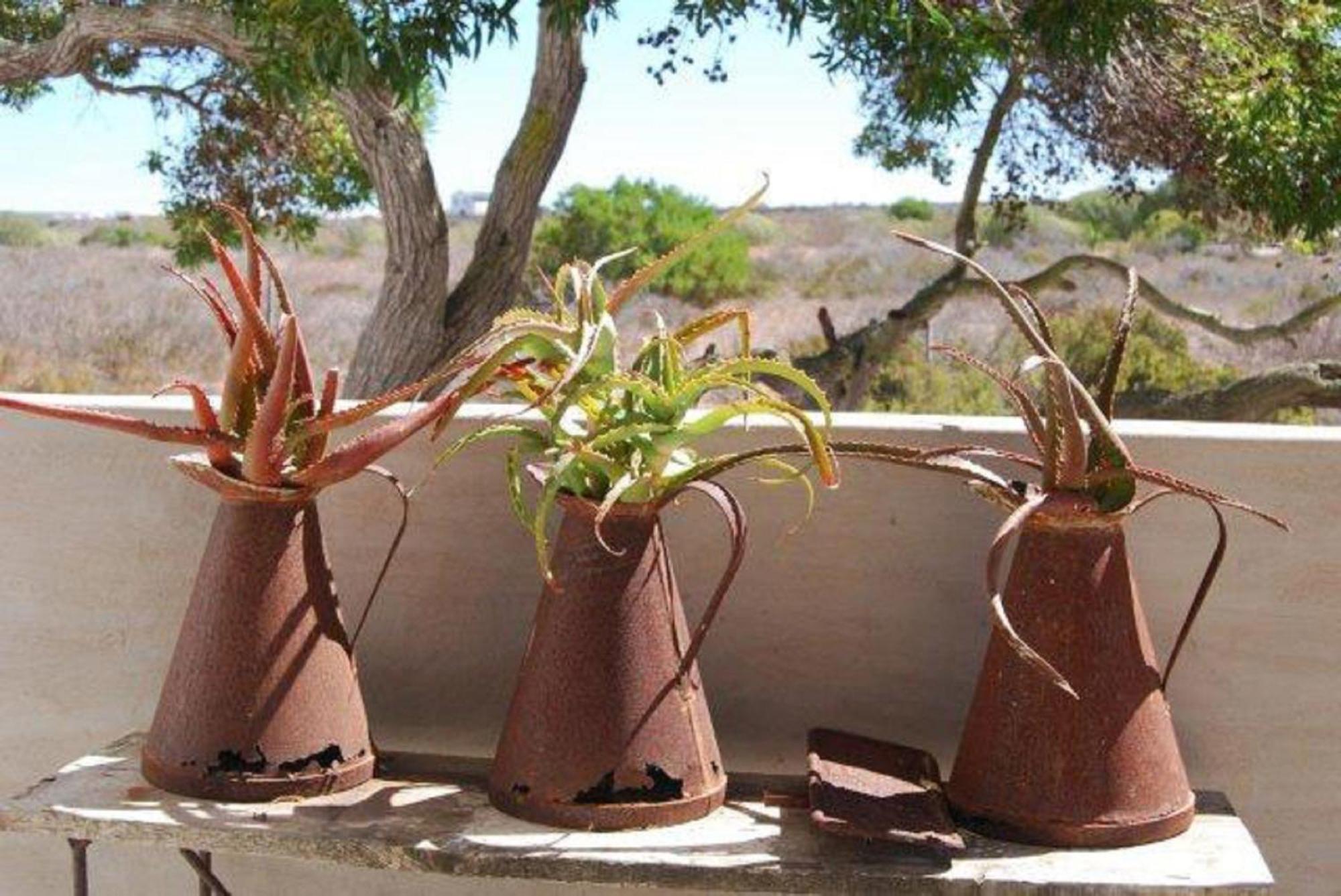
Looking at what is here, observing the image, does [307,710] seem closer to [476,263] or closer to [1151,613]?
[1151,613]

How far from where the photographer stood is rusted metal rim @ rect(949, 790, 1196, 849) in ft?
4.91

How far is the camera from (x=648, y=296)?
15945 mm

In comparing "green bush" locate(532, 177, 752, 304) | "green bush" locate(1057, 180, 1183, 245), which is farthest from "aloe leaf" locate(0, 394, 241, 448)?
"green bush" locate(1057, 180, 1183, 245)

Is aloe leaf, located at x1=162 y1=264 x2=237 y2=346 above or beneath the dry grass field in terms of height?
beneath

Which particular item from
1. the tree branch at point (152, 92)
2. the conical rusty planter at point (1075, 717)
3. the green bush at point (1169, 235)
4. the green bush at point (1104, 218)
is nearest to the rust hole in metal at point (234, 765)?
the conical rusty planter at point (1075, 717)

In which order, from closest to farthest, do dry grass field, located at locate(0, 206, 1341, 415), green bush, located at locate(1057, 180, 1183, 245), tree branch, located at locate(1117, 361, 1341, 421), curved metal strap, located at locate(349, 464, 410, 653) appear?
curved metal strap, located at locate(349, 464, 410, 653) < tree branch, located at locate(1117, 361, 1341, 421) < dry grass field, located at locate(0, 206, 1341, 415) < green bush, located at locate(1057, 180, 1183, 245)

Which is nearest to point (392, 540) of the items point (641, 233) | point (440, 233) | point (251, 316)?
point (251, 316)

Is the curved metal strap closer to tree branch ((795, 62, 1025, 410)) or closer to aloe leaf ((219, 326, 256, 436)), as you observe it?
aloe leaf ((219, 326, 256, 436))

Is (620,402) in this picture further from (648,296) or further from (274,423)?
(648,296)

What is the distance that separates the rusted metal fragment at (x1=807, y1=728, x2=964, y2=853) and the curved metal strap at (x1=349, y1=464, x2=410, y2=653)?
16.9 inches

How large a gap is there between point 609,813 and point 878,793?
222 mm

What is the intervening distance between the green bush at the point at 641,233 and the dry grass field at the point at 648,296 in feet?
1.26

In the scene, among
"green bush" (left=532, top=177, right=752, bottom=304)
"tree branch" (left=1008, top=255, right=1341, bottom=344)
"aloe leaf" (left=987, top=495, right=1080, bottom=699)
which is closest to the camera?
"aloe leaf" (left=987, top=495, right=1080, bottom=699)

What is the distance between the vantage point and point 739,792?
5.45ft
